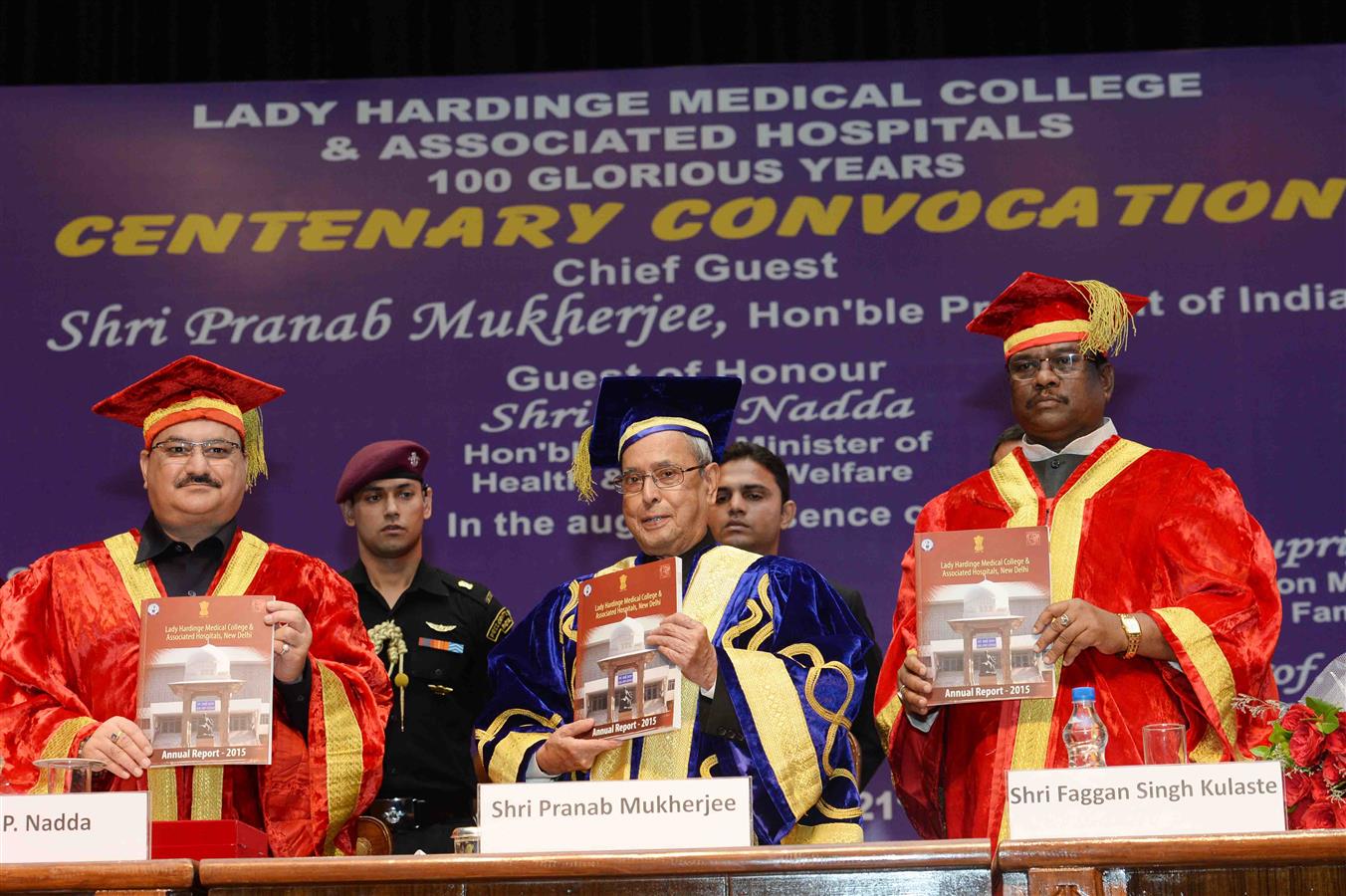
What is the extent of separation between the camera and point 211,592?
440cm

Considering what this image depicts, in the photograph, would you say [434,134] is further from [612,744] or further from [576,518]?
[612,744]

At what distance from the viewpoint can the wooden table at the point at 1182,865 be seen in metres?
2.85

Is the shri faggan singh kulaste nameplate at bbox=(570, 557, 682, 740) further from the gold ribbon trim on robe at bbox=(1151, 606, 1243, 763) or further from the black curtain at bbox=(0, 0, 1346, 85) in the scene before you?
the black curtain at bbox=(0, 0, 1346, 85)

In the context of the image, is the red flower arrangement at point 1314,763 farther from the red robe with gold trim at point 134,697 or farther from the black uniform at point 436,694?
the black uniform at point 436,694

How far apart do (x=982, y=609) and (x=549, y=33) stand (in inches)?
129

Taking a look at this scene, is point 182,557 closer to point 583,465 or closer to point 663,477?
point 583,465

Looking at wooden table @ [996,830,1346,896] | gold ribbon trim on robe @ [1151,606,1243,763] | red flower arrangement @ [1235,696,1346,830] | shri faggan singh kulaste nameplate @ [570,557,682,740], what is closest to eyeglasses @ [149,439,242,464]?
shri faggan singh kulaste nameplate @ [570,557,682,740]

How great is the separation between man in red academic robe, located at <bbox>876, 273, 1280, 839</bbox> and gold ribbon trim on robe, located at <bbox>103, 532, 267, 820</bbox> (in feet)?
5.19

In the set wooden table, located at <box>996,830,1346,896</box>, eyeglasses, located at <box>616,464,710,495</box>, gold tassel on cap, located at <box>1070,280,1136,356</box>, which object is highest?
gold tassel on cap, located at <box>1070,280,1136,356</box>

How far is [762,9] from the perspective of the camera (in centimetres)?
632

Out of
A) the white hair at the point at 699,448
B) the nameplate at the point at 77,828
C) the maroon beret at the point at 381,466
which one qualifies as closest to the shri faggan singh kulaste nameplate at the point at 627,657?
the white hair at the point at 699,448

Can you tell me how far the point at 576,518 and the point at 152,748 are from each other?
2372mm

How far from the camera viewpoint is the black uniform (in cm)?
513

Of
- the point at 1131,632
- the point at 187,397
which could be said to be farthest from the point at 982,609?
the point at 187,397
